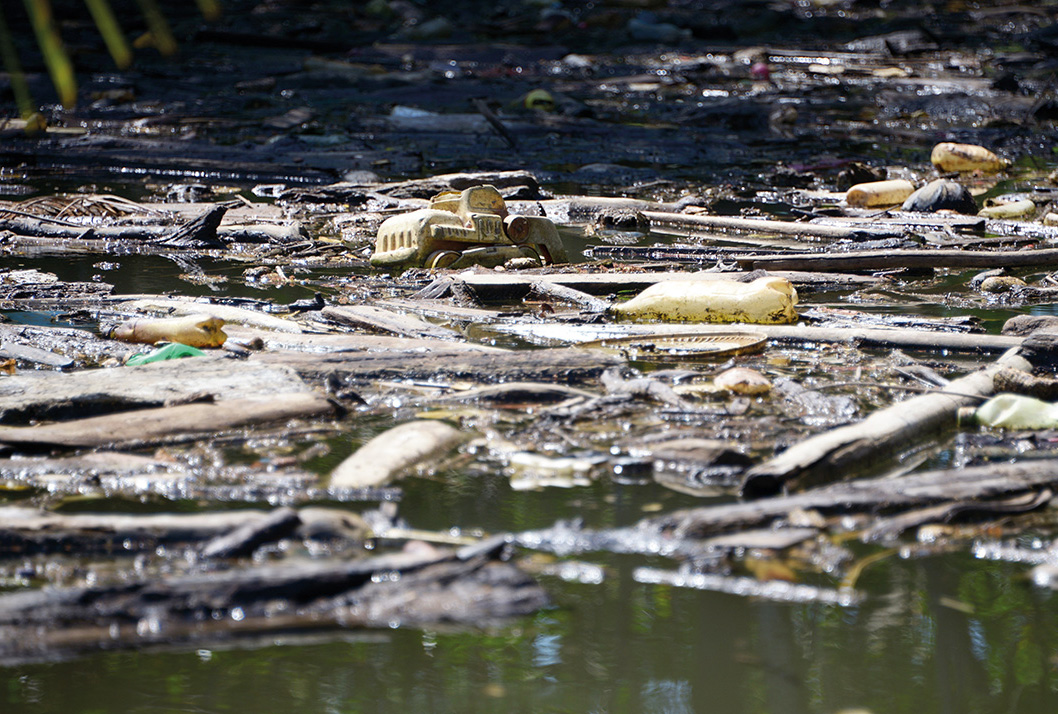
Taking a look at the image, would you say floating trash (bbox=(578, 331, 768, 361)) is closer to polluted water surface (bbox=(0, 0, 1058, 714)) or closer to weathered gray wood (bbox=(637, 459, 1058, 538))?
polluted water surface (bbox=(0, 0, 1058, 714))

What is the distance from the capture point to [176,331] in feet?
13.9

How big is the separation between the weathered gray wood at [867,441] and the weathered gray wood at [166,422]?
1432 mm

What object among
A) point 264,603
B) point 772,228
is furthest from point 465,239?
point 264,603

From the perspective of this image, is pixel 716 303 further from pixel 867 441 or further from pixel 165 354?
pixel 165 354

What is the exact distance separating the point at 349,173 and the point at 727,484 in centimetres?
806

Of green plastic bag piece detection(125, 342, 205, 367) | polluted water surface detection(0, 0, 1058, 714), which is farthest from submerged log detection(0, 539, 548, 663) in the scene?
green plastic bag piece detection(125, 342, 205, 367)

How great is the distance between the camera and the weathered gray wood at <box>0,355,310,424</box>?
3256 mm

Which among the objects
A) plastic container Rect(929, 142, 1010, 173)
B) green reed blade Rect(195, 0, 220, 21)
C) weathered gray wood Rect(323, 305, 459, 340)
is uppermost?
green reed blade Rect(195, 0, 220, 21)

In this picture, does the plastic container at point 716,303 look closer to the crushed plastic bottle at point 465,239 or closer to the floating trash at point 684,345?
the floating trash at point 684,345

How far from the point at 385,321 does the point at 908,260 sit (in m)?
2.94

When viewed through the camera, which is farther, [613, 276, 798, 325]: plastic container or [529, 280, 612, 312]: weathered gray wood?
[529, 280, 612, 312]: weathered gray wood

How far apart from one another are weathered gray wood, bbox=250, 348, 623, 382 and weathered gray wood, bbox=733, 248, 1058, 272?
Result: 2.18 metres

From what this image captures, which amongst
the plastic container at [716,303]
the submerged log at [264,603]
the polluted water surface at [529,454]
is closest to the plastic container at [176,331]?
the polluted water surface at [529,454]

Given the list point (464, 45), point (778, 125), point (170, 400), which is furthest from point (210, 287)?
point (464, 45)
